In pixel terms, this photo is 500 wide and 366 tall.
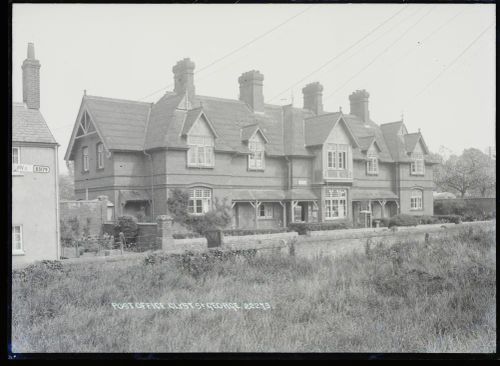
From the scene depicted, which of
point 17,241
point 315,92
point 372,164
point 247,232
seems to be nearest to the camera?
point 17,241

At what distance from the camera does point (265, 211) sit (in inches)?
801

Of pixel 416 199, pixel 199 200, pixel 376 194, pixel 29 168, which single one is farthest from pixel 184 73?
pixel 376 194

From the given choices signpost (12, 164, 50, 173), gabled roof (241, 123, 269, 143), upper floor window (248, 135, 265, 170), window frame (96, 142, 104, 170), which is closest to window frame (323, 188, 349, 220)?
upper floor window (248, 135, 265, 170)

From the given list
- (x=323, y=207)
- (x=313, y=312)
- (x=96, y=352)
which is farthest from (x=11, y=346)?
(x=323, y=207)

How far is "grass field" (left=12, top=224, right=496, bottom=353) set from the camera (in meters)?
9.49

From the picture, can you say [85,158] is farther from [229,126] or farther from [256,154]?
[256,154]

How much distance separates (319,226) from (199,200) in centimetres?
481

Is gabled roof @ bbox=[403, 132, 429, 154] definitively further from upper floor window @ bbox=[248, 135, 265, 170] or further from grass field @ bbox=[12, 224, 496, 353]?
upper floor window @ bbox=[248, 135, 265, 170]

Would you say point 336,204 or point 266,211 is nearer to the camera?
point 336,204

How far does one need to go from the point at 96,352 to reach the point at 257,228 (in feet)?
32.9

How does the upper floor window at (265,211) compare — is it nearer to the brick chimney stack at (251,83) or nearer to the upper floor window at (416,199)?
the brick chimney stack at (251,83)

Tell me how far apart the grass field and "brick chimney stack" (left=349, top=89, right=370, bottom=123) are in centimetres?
432

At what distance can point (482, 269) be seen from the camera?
35.3 feet
